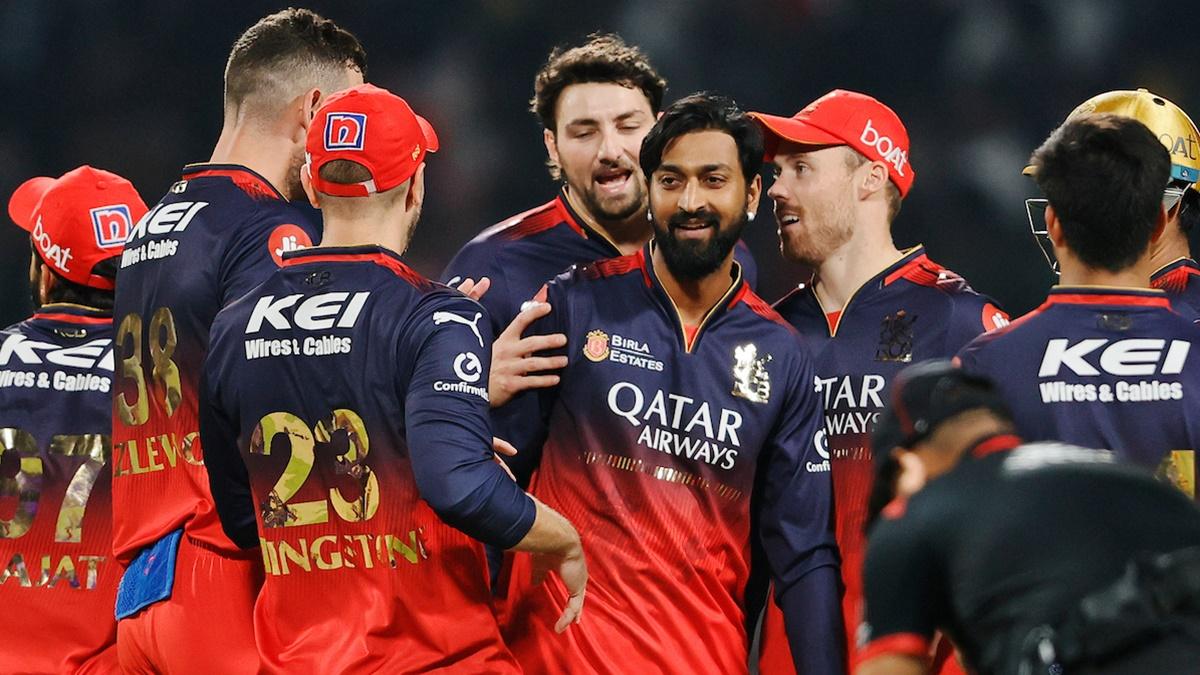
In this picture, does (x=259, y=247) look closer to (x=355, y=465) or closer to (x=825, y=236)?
(x=355, y=465)

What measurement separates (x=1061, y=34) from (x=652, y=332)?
4.70m

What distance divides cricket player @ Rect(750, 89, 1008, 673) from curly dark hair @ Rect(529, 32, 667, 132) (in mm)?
527

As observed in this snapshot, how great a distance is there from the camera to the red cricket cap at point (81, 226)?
4363 mm

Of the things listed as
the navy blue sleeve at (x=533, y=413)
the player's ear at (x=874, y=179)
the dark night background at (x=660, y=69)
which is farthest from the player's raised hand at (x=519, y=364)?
the dark night background at (x=660, y=69)

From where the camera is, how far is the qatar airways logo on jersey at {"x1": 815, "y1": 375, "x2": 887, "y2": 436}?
12.4ft

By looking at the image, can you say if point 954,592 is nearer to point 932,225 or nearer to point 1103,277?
point 1103,277

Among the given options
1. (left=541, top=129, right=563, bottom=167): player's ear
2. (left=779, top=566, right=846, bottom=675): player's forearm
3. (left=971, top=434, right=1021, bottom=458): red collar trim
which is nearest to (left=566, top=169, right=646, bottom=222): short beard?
(left=541, top=129, right=563, bottom=167): player's ear

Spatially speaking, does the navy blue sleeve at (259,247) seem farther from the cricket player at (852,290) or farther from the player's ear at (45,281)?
the cricket player at (852,290)

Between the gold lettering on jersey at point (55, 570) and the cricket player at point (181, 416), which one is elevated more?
the cricket player at point (181, 416)

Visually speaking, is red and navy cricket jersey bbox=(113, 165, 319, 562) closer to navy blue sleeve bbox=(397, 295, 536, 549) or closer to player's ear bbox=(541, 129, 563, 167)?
navy blue sleeve bbox=(397, 295, 536, 549)

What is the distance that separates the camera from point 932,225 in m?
7.29

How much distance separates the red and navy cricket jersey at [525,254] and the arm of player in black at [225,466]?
0.91m

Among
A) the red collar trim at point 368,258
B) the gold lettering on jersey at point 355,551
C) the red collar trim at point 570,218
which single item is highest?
the red collar trim at point 368,258

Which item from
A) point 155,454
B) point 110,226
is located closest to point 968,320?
point 155,454
